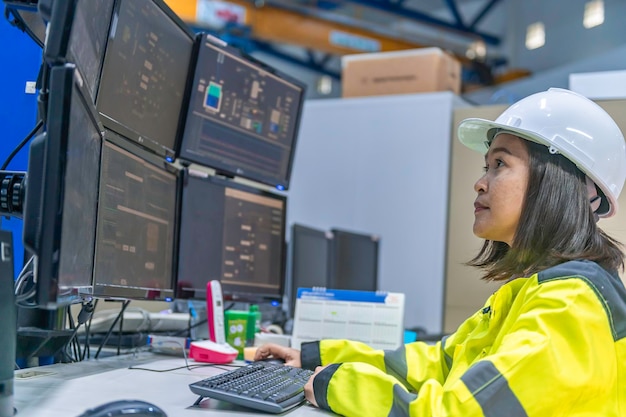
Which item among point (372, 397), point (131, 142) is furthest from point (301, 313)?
point (372, 397)

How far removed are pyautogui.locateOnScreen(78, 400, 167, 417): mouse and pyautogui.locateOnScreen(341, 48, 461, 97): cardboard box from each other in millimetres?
2818

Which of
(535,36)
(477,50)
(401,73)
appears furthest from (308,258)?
(477,50)

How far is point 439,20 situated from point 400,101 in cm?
457

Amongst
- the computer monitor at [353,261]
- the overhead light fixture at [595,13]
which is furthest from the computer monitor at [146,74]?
the overhead light fixture at [595,13]

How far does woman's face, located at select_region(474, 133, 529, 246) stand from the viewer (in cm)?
139

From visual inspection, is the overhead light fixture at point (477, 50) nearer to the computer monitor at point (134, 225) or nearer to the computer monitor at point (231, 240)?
the computer monitor at point (231, 240)

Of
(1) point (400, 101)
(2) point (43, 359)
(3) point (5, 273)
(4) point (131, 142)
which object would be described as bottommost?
(2) point (43, 359)

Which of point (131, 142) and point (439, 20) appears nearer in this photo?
point (131, 142)

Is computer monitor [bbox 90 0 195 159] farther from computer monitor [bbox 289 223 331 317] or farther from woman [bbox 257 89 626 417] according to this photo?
computer monitor [bbox 289 223 331 317]

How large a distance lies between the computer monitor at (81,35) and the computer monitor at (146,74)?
0.07 m

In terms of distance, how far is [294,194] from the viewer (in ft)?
12.5

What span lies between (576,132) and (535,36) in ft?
20.1

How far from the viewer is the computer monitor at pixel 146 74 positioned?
1.54 metres

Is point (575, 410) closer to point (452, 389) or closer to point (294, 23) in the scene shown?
point (452, 389)
